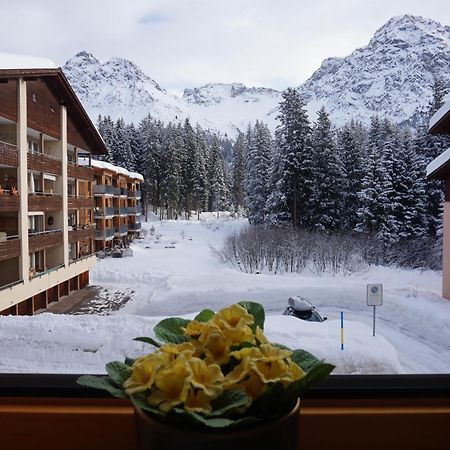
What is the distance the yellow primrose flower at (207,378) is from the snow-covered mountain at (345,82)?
4.37ft

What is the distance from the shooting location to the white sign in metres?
2.08

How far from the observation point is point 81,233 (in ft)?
16.8

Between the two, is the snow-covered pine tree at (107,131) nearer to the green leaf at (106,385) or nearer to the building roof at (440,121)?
the building roof at (440,121)

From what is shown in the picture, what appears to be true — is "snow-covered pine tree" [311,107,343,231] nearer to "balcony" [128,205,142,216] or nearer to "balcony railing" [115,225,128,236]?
"balcony railing" [115,225,128,236]

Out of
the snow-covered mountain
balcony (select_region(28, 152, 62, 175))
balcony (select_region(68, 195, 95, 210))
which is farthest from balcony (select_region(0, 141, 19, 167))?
balcony (select_region(68, 195, 95, 210))

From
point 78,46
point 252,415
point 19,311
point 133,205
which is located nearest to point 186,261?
point 133,205

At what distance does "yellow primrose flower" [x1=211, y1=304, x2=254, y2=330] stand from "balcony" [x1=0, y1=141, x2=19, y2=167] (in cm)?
334

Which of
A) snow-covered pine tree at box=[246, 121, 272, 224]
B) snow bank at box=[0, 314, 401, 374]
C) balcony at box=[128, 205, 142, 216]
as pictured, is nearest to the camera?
snow bank at box=[0, 314, 401, 374]

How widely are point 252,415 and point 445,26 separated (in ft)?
4.56

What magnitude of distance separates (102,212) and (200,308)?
3.42 metres

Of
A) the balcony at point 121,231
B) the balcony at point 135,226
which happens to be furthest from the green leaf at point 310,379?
the balcony at point 121,231

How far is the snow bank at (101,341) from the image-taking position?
3.98 ft

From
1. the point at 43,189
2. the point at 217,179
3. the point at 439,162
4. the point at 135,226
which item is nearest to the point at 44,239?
the point at 43,189

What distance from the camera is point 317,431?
2.41ft
